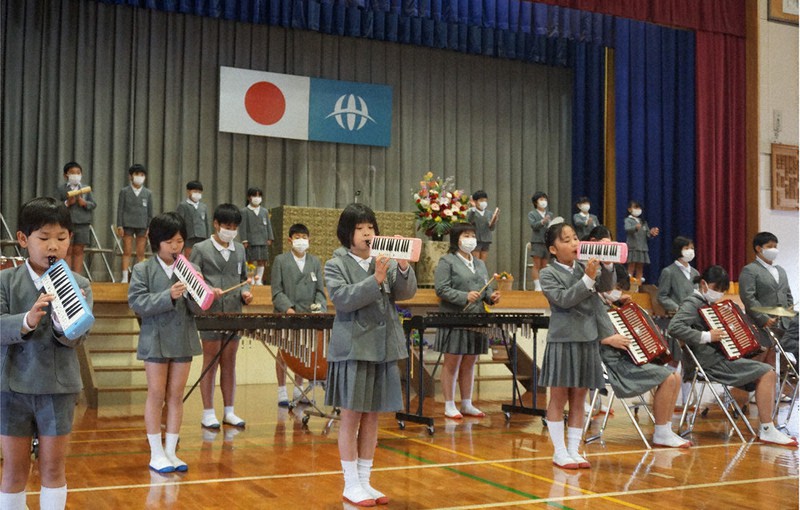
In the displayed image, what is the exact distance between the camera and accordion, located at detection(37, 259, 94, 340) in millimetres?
2844

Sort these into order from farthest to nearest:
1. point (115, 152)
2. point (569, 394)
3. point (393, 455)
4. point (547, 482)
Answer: point (115, 152) < point (393, 455) < point (569, 394) < point (547, 482)

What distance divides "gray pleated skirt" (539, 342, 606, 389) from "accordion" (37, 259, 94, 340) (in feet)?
9.41

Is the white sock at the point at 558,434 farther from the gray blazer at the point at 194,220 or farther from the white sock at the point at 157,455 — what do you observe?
the gray blazer at the point at 194,220

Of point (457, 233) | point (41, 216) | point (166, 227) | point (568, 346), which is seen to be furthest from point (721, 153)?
point (41, 216)

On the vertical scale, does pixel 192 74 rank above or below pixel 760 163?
above

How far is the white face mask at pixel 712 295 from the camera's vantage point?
6389mm

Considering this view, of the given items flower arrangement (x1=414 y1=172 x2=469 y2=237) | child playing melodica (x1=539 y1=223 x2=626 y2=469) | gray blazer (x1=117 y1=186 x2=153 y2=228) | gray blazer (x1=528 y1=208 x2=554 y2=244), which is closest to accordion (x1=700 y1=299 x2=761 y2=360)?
child playing melodica (x1=539 y1=223 x2=626 y2=469)

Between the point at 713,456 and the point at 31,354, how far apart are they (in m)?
4.28

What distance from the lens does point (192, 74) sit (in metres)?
12.9

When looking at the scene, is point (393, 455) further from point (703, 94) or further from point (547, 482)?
point (703, 94)

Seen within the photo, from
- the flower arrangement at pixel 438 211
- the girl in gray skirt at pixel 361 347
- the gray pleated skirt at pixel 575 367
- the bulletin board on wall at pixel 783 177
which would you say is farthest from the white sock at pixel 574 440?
the bulletin board on wall at pixel 783 177

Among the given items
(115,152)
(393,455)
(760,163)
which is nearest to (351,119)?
(115,152)

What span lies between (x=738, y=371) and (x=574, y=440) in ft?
6.04

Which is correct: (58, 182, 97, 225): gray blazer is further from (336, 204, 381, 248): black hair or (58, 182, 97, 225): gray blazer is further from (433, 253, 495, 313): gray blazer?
(336, 204, 381, 248): black hair
